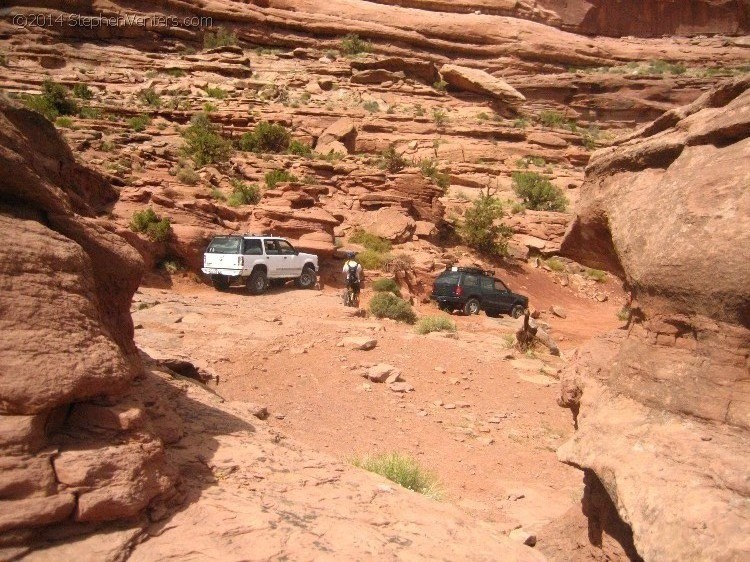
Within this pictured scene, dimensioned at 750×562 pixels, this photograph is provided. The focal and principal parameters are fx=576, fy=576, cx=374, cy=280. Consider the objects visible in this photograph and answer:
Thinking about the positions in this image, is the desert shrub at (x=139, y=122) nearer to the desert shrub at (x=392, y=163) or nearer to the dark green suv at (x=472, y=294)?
the desert shrub at (x=392, y=163)

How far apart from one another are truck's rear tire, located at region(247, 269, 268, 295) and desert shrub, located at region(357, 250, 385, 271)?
4288mm

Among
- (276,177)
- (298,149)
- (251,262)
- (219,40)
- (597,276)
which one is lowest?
(597,276)

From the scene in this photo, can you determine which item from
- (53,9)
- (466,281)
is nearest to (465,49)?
(53,9)

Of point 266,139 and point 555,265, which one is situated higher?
point 266,139

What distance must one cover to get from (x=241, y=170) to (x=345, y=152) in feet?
23.2

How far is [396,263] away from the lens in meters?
20.7

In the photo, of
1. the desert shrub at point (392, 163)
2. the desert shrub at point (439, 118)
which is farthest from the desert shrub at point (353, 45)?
the desert shrub at point (392, 163)

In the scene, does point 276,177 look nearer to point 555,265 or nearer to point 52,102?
point 52,102

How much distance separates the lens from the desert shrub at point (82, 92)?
32438 millimetres

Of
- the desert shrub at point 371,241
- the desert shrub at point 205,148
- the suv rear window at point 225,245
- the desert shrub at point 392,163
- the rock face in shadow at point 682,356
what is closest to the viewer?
the rock face in shadow at point 682,356

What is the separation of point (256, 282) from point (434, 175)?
14.7 m

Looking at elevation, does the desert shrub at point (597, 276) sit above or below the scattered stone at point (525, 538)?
below

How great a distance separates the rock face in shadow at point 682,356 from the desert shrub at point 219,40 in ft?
140

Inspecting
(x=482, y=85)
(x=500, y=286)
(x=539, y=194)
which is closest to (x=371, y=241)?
(x=500, y=286)
